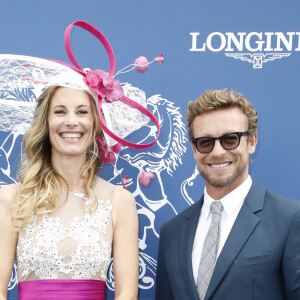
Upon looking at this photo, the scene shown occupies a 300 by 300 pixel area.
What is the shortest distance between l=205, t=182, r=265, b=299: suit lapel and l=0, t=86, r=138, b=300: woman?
534 millimetres

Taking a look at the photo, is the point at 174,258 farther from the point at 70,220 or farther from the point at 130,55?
the point at 130,55

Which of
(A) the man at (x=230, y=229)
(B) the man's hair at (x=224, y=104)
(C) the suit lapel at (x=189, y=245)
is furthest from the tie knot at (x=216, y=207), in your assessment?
(B) the man's hair at (x=224, y=104)

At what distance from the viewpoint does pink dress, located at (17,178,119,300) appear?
1.93 metres

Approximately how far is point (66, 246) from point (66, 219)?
0.40 feet

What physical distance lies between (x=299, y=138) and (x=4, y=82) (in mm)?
1392

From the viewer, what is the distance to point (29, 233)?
6.49 ft

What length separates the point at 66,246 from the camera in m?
1.95

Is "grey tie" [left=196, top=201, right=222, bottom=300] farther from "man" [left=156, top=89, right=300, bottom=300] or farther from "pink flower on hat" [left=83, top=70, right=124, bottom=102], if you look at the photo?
"pink flower on hat" [left=83, top=70, right=124, bottom=102]

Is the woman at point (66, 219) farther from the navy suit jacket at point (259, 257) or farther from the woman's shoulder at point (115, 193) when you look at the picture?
the navy suit jacket at point (259, 257)

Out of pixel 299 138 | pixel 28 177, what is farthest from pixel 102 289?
pixel 299 138

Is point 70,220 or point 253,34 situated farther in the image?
point 253,34

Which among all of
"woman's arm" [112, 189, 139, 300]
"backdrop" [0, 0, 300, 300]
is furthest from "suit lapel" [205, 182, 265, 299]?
"backdrop" [0, 0, 300, 300]

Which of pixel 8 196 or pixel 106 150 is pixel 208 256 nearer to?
pixel 106 150

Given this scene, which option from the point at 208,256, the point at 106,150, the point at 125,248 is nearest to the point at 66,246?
the point at 125,248
